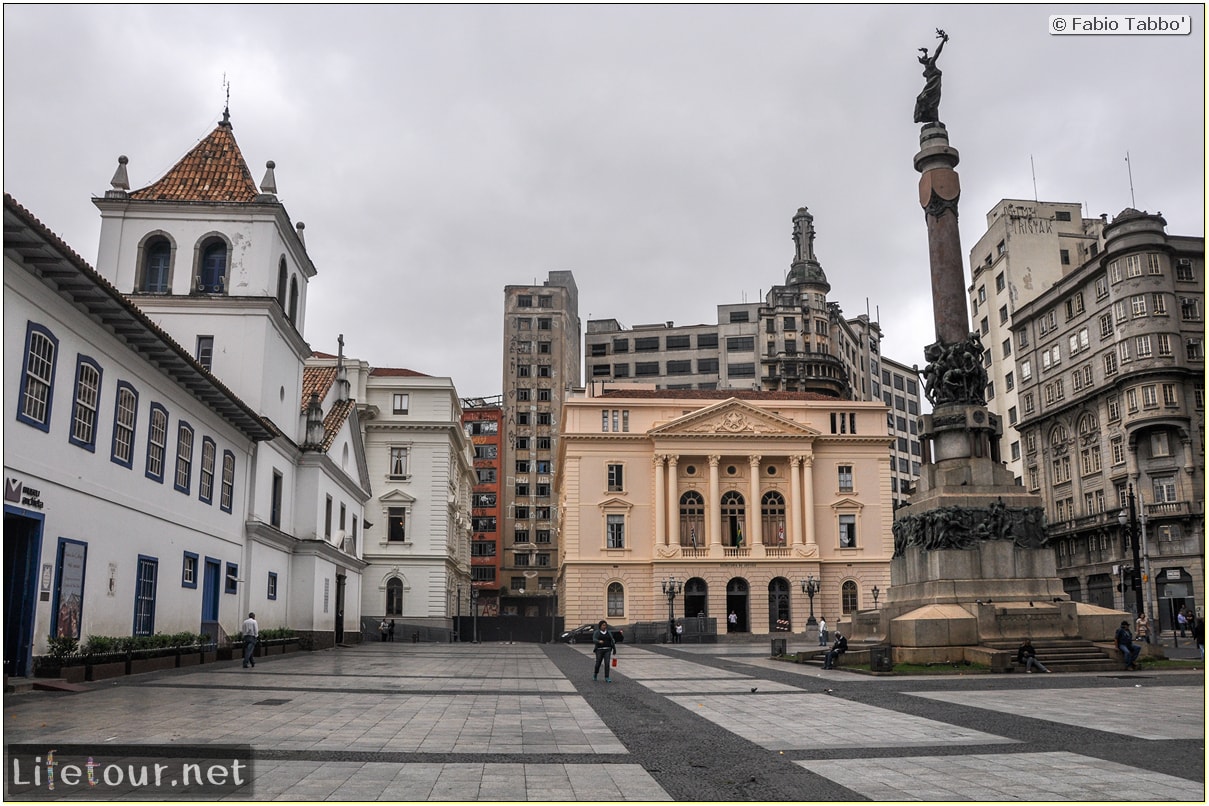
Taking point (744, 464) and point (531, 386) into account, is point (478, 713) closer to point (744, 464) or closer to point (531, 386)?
point (744, 464)

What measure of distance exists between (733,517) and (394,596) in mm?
24531

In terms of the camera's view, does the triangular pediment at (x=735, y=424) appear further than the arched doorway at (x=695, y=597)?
Yes

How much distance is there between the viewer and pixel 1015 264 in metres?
73.6

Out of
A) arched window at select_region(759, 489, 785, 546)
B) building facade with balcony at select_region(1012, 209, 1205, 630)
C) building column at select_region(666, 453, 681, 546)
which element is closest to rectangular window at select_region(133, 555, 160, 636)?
building facade with balcony at select_region(1012, 209, 1205, 630)

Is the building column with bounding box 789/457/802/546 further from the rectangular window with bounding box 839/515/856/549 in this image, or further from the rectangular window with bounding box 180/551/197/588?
the rectangular window with bounding box 180/551/197/588

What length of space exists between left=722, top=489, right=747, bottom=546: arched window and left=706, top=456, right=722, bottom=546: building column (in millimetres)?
875

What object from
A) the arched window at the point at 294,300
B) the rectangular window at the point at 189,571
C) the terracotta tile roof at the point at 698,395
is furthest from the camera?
the terracotta tile roof at the point at 698,395

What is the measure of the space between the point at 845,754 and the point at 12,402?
14.5 metres

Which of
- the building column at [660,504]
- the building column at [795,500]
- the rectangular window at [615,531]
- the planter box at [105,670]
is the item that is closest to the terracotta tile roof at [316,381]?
the planter box at [105,670]

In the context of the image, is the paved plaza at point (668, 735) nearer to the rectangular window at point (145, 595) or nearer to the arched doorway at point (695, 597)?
the rectangular window at point (145, 595)

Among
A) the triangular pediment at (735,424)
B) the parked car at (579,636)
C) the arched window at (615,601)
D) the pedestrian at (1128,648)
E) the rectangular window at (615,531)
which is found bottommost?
the parked car at (579,636)

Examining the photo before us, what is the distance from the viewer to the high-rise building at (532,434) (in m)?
99.6

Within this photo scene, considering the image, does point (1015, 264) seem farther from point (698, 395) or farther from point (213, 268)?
point (213, 268)

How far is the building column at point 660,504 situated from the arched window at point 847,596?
13245 mm
